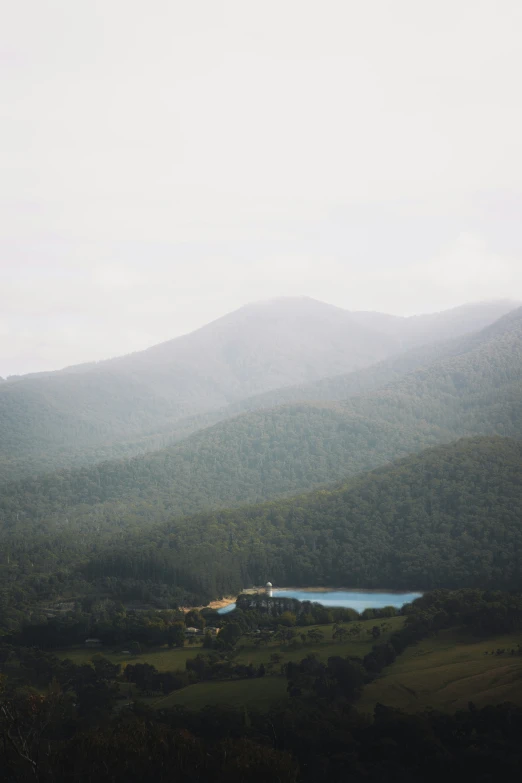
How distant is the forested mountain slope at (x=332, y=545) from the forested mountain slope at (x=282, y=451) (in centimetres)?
2386

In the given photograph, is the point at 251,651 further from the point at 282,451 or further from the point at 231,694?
the point at 282,451

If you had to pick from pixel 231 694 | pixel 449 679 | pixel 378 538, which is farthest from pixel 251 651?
pixel 378 538

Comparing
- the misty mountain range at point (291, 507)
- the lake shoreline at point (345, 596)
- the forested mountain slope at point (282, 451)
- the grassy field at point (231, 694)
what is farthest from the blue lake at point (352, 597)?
the forested mountain slope at point (282, 451)

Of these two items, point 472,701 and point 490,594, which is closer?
point 472,701

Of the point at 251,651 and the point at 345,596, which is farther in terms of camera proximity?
the point at 345,596

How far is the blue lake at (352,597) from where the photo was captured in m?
65.8

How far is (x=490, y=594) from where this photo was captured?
54469 millimetres

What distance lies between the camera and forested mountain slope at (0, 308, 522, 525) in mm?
120000

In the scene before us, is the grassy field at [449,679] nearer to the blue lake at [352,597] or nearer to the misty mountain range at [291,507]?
the blue lake at [352,597]

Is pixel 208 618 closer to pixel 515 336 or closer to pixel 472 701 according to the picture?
pixel 472 701

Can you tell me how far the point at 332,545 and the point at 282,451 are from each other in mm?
60163

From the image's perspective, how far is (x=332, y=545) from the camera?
257 ft

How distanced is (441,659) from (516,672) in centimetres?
629

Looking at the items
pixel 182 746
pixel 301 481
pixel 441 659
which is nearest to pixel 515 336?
pixel 301 481
